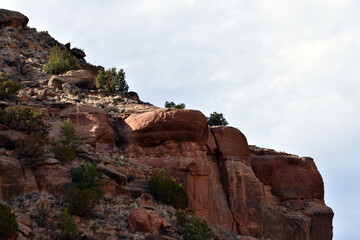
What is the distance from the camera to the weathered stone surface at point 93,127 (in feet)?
92.2

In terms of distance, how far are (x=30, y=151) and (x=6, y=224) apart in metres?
6.33

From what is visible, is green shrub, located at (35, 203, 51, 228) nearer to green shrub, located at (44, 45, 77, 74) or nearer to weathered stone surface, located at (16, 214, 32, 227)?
weathered stone surface, located at (16, 214, 32, 227)

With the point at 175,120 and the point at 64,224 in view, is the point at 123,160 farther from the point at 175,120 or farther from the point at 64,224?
the point at 64,224

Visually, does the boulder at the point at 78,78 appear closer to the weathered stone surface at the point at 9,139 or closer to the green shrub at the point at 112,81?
the green shrub at the point at 112,81

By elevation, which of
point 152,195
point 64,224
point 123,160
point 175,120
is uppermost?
point 175,120

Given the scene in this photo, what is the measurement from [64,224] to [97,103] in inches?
669

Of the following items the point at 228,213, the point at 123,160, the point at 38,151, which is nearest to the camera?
the point at 38,151

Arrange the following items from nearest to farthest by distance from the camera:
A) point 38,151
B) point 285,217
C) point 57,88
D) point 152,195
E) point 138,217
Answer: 1. point 138,217
2. point 38,151
3. point 152,195
4. point 285,217
5. point 57,88

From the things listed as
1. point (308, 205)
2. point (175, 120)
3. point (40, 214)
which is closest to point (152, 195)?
point (175, 120)

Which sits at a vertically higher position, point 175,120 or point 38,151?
point 175,120

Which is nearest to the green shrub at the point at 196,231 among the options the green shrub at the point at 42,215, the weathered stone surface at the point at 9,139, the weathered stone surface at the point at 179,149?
the green shrub at the point at 42,215

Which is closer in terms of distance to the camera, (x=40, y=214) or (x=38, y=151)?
(x=40, y=214)

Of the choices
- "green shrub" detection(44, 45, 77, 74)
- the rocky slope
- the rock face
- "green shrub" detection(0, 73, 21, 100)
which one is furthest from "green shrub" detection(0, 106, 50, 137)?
"green shrub" detection(44, 45, 77, 74)

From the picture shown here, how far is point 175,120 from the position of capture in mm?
28453
